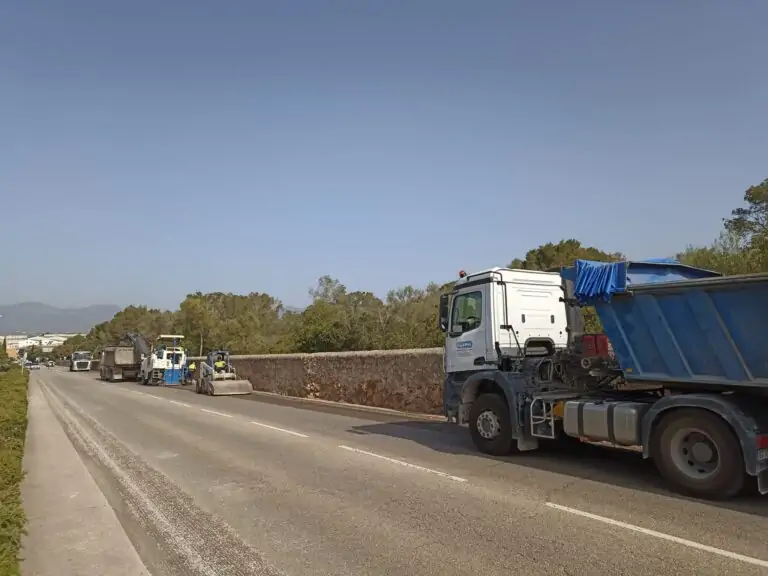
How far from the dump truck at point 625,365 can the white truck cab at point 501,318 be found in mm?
20

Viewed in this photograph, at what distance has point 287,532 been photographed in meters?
6.20

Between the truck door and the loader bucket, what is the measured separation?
1790 centimetres

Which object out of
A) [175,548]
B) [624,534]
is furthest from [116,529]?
[624,534]

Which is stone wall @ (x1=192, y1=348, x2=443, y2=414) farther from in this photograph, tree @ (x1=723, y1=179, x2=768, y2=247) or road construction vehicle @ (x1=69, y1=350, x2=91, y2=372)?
road construction vehicle @ (x1=69, y1=350, x2=91, y2=372)

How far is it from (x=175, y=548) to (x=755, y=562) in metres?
5.20

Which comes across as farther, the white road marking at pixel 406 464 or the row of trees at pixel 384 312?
the row of trees at pixel 384 312

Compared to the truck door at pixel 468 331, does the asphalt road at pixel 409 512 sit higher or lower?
lower

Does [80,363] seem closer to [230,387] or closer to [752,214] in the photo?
[230,387]

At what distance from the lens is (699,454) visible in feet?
23.7

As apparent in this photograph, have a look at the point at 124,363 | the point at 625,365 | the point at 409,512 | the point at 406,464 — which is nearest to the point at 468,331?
the point at 406,464

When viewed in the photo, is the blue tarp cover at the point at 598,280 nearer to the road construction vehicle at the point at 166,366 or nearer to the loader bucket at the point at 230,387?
the loader bucket at the point at 230,387

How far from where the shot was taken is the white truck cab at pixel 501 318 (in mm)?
10766

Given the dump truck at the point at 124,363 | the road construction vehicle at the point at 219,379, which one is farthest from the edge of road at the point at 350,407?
the dump truck at the point at 124,363

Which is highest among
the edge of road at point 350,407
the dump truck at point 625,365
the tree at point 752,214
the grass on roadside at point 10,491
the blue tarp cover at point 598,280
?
the tree at point 752,214
